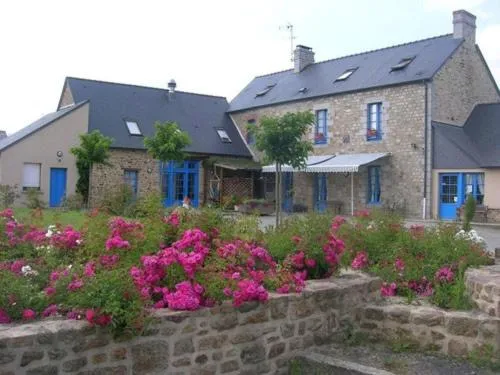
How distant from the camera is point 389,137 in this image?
22.7 meters

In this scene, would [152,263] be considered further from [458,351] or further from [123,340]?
[458,351]

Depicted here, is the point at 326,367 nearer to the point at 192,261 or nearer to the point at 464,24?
the point at 192,261

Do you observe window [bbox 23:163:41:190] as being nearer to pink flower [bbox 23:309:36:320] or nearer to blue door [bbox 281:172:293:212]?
blue door [bbox 281:172:293:212]

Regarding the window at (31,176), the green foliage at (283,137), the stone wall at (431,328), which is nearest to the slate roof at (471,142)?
the green foliage at (283,137)

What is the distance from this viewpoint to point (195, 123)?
28.4 meters

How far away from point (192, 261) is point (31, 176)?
2107 centimetres

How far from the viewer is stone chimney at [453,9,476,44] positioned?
877 inches

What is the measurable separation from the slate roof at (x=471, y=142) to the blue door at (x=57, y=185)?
51.8 ft

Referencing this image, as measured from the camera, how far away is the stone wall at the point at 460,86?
852 inches

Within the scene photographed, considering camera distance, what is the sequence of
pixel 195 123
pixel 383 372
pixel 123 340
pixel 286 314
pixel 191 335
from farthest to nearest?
pixel 195 123 < pixel 286 314 < pixel 383 372 < pixel 191 335 < pixel 123 340

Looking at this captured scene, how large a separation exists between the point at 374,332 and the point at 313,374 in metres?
1.11

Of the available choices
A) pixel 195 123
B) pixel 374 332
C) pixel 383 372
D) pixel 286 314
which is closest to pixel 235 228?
pixel 286 314

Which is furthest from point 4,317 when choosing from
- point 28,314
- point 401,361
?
point 401,361

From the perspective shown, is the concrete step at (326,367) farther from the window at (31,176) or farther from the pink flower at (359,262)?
the window at (31,176)
